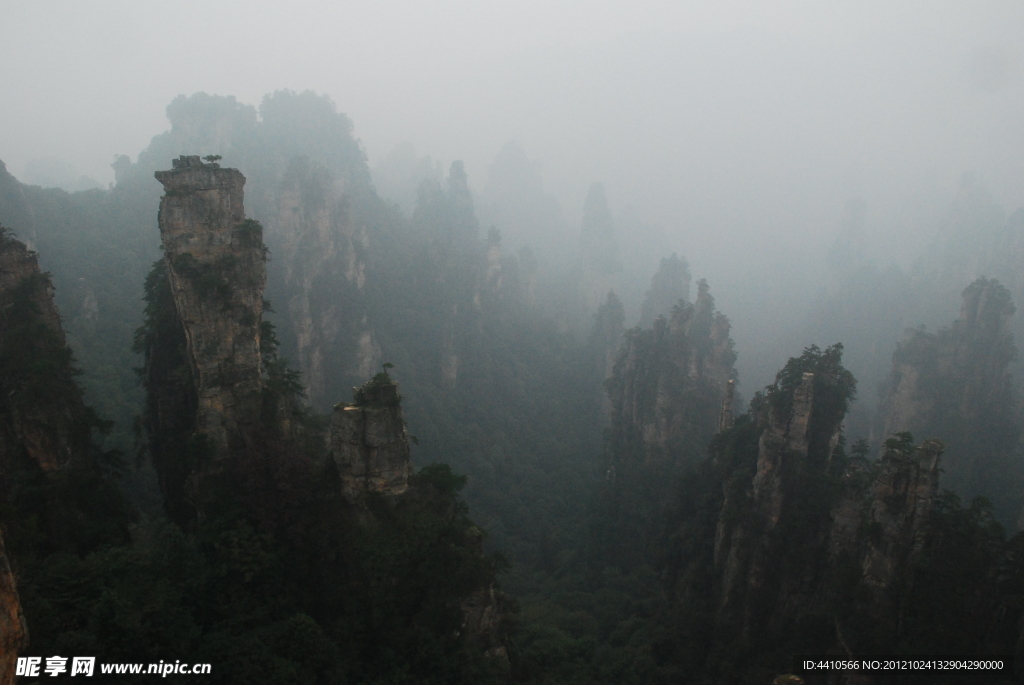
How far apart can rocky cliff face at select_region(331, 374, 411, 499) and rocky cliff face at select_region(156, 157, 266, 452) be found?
3304mm

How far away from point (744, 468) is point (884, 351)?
40.0 metres

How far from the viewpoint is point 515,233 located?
8106 cm

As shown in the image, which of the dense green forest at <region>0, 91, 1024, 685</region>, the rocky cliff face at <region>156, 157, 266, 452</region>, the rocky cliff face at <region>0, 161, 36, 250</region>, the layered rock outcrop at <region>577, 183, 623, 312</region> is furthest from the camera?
the layered rock outcrop at <region>577, 183, 623, 312</region>

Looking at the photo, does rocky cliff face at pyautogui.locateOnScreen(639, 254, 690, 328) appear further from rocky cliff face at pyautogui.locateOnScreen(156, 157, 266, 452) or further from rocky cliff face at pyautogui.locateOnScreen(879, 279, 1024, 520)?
rocky cliff face at pyautogui.locateOnScreen(156, 157, 266, 452)

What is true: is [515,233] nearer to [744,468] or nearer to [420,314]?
[420,314]

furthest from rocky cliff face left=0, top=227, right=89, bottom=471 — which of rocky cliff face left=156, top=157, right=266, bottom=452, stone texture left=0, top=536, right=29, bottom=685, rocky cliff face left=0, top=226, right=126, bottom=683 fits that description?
stone texture left=0, top=536, right=29, bottom=685

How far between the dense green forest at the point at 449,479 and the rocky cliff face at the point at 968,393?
0.12 m

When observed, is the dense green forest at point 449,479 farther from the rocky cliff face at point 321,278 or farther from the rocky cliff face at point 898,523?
the rocky cliff face at point 321,278

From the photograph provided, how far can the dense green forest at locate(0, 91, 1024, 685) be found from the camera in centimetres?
1426

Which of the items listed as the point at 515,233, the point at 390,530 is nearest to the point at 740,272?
the point at 515,233

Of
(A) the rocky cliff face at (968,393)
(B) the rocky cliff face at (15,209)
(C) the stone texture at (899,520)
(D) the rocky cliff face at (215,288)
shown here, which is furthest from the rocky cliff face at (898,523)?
(B) the rocky cliff face at (15,209)

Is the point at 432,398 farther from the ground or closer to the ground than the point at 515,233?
closer to the ground

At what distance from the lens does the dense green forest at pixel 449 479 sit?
14258 millimetres

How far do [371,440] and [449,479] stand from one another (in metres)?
2.45
